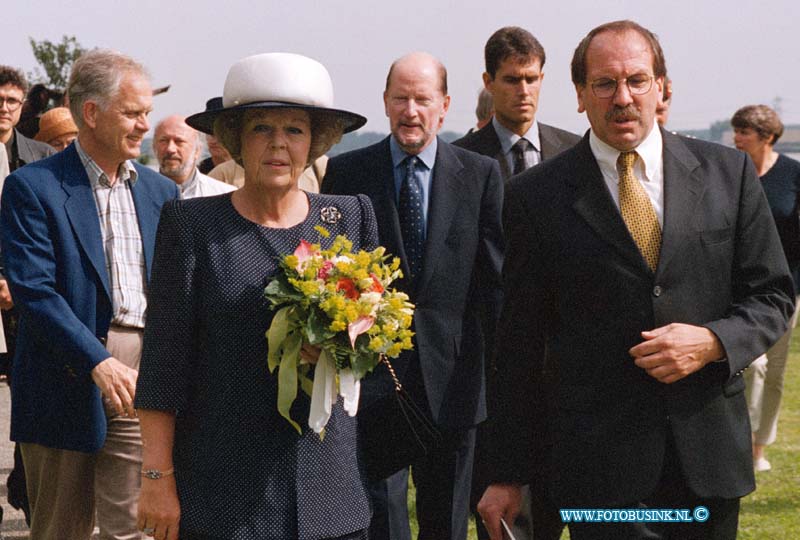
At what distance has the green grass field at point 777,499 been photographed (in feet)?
23.5

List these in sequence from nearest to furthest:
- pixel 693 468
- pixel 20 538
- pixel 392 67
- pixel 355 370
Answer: pixel 355 370
pixel 693 468
pixel 392 67
pixel 20 538

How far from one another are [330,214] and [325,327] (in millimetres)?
482

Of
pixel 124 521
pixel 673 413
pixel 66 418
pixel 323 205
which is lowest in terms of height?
pixel 124 521

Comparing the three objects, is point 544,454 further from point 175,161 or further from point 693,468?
point 175,161

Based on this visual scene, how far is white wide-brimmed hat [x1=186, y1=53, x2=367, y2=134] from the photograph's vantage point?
3.55 metres

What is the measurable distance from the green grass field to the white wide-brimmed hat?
383 cm

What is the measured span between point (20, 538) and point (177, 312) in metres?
3.92

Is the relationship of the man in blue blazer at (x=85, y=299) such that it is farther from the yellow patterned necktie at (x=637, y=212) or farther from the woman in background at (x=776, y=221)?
the woman in background at (x=776, y=221)

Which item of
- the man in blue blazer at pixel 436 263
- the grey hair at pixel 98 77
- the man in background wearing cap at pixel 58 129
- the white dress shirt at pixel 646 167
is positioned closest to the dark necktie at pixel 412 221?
the man in blue blazer at pixel 436 263

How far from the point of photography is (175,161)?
25.8 feet

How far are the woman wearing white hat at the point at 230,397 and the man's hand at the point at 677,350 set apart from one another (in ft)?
2.97

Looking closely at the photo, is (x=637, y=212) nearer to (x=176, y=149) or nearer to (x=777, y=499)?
(x=176, y=149)

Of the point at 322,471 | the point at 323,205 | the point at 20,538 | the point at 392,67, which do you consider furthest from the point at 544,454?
the point at 20,538

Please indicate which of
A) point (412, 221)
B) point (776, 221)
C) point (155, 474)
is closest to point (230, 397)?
point (155, 474)
